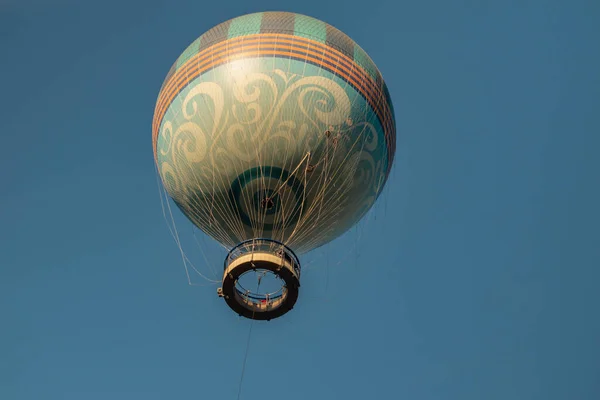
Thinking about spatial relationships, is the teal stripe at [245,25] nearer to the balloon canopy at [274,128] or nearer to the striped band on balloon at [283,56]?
the balloon canopy at [274,128]

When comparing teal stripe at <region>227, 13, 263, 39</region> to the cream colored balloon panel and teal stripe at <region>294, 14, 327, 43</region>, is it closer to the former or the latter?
teal stripe at <region>294, 14, 327, 43</region>

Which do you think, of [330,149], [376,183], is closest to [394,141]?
[376,183]

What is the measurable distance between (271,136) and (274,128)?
0.62 feet

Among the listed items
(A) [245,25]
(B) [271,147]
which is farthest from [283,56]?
(B) [271,147]

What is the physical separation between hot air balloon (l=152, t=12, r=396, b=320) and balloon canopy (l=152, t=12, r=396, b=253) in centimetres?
3

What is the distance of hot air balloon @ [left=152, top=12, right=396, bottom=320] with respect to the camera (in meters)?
19.0

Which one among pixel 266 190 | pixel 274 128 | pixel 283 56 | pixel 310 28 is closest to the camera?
pixel 274 128

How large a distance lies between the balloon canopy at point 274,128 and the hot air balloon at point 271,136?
0.09 feet

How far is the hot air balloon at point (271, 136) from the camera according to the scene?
19016 millimetres

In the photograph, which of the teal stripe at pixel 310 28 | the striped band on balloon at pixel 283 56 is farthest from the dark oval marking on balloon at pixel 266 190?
the teal stripe at pixel 310 28

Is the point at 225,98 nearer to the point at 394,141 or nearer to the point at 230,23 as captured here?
the point at 230,23

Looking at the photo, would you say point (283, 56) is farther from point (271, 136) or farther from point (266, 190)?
point (266, 190)

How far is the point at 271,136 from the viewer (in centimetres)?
1892

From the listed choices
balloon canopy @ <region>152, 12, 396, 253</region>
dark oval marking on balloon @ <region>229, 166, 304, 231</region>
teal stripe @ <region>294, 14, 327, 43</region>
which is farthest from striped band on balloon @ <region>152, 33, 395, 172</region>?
dark oval marking on balloon @ <region>229, 166, 304, 231</region>
